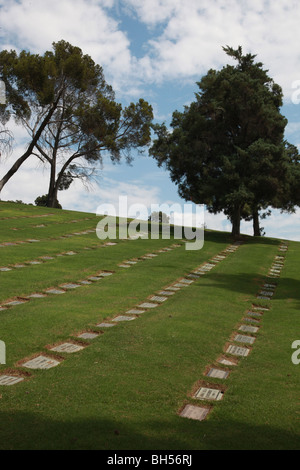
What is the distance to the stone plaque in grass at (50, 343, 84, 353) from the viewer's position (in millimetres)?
7059

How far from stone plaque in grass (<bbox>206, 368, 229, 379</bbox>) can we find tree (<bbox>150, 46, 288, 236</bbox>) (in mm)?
22563

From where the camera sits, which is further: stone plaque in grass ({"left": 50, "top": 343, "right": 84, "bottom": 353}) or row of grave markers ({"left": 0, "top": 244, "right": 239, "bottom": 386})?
stone plaque in grass ({"left": 50, "top": 343, "right": 84, "bottom": 353})

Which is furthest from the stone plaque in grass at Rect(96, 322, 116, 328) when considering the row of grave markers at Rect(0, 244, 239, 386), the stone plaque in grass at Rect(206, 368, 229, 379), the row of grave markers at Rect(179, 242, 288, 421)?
the stone plaque in grass at Rect(206, 368, 229, 379)

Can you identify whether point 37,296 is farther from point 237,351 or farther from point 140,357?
point 237,351

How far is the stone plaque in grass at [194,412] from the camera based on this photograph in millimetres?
4833

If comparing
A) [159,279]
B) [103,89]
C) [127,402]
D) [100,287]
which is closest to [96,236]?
[159,279]

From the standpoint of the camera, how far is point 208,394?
5617 millimetres

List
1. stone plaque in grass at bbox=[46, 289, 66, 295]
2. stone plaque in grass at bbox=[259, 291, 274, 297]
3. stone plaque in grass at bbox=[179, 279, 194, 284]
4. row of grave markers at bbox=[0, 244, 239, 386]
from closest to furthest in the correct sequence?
row of grave markers at bbox=[0, 244, 239, 386] → stone plaque in grass at bbox=[46, 289, 66, 295] → stone plaque in grass at bbox=[259, 291, 274, 297] → stone plaque in grass at bbox=[179, 279, 194, 284]

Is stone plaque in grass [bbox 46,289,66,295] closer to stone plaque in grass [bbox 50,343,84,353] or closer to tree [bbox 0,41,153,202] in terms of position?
stone plaque in grass [bbox 50,343,84,353]

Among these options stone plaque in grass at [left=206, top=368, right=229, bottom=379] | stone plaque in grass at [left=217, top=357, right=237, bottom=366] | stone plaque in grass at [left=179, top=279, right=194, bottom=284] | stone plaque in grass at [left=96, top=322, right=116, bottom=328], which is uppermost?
stone plaque in grass at [left=179, top=279, right=194, bottom=284]

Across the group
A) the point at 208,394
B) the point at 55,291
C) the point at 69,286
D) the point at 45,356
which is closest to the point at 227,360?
the point at 208,394

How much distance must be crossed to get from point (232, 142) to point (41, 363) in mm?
29373

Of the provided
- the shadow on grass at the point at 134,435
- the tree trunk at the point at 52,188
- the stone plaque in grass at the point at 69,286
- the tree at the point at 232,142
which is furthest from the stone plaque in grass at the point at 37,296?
the tree trunk at the point at 52,188
